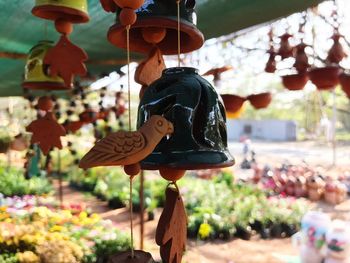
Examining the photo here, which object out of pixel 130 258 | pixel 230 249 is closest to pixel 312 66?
pixel 130 258

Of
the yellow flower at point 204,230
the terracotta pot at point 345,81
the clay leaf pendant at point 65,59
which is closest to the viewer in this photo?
the clay leaf pendant at point 65,59

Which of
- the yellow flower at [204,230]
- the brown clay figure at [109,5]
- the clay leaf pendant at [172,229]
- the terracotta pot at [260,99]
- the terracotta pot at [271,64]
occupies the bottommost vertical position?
the yellow flower at [204,230]

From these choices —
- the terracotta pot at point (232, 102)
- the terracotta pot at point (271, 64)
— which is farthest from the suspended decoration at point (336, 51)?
the terracotta pot at point (232, 102)

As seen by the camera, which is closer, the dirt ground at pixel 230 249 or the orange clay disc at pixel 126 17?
the orange clay disc at pixel 126 17

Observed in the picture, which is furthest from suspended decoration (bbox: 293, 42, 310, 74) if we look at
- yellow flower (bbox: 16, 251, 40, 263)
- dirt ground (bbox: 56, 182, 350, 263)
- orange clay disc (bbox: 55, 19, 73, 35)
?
dirt ground (bbox: 56, 182, 350, 263)

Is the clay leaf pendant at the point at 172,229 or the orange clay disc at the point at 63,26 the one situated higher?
the orange clay disc at the point at 63,26

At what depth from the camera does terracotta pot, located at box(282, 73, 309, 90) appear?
1.27 meters

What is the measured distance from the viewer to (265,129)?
21594mm

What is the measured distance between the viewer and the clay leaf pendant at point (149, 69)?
0.65 meters

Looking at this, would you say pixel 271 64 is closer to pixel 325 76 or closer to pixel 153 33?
pixel 325 76

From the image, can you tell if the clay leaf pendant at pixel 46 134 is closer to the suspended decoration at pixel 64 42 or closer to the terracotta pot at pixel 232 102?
the suspended decoration at pixel 64 42

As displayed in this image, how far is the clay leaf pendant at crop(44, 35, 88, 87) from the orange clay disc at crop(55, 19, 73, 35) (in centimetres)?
6

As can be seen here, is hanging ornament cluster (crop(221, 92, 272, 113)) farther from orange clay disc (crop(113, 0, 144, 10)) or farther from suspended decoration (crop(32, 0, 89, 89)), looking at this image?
orange clay disc (crop(113, 0, 144, 10))

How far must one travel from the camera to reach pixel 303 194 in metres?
6.02
